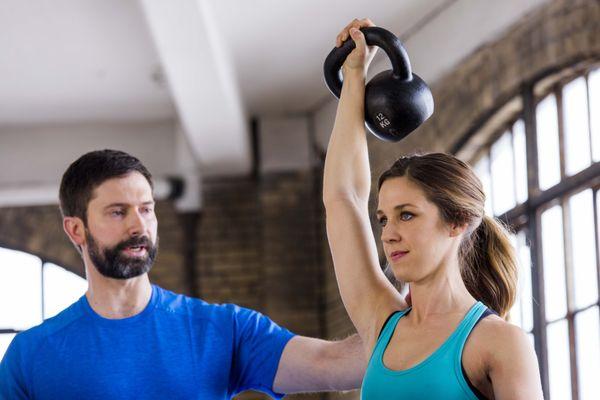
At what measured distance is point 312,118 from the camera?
9.20 metres

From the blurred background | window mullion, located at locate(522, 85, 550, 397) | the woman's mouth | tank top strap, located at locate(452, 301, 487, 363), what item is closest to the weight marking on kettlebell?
the woman's mouth

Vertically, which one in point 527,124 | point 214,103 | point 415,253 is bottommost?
point 415,253

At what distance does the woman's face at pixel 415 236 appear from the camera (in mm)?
2535

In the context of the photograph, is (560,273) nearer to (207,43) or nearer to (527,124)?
(527,124)

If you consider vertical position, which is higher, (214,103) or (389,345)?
(214,103)

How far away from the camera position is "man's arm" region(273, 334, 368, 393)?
10.5 feet

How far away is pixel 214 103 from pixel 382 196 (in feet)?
17.6

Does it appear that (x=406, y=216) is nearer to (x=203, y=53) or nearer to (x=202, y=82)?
(x=203, y=53)

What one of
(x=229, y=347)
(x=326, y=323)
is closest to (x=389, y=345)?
(x=229, y=347)

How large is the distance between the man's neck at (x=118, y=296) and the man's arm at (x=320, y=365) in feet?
1.40

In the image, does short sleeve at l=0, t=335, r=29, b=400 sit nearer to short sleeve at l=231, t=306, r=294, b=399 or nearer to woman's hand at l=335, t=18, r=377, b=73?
short sleeve at l=231, t=306, r=294, b=399

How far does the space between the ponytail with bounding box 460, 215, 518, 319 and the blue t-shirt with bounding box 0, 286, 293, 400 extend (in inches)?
31.9

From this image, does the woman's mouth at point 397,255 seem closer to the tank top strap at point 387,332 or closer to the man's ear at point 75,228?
the tank top strap at point 387,332

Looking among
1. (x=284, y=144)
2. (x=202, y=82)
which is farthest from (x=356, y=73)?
(x=284, y=144)
